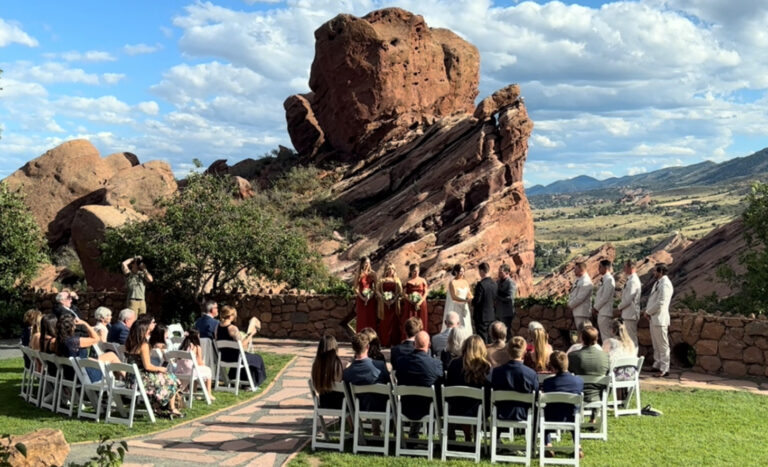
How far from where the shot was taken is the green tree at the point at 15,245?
1911 cm

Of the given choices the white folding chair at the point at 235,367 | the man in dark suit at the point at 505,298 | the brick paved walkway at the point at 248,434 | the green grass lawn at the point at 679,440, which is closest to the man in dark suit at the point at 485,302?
the man in dark suit at the point at 505,298

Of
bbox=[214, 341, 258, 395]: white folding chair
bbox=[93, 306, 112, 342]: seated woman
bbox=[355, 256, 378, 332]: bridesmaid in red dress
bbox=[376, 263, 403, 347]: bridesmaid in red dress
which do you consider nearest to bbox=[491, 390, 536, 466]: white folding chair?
bbox=[214, 341, 258, 395]: white folding chair

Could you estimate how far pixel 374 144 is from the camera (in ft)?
126

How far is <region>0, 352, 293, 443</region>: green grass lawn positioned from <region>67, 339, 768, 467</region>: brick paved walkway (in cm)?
20

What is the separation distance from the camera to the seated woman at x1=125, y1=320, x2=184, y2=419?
375 inches

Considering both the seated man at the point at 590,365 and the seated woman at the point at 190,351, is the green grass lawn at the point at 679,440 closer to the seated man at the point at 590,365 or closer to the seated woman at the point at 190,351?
the seated man at the point at 590,365

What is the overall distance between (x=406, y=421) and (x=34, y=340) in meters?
5.73

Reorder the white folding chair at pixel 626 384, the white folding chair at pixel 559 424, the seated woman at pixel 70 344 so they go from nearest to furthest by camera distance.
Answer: the white folding chair at pixel 559 424
the white folding chair at pixel 626 384
the seated woman at pixel 70 344

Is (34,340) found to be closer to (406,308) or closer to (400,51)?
(406,308)

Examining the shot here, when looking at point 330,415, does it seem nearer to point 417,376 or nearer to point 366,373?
point 366,373

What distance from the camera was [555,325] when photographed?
1516 cm

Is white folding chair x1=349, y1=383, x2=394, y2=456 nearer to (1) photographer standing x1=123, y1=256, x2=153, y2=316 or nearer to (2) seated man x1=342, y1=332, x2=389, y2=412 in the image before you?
(2) seated man x1=342, y1=332, x2=389, y2=412

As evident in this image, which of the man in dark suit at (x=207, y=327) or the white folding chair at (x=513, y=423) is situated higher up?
the man in dark suit at (x=207, y=327)

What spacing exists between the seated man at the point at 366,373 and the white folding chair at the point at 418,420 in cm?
27
